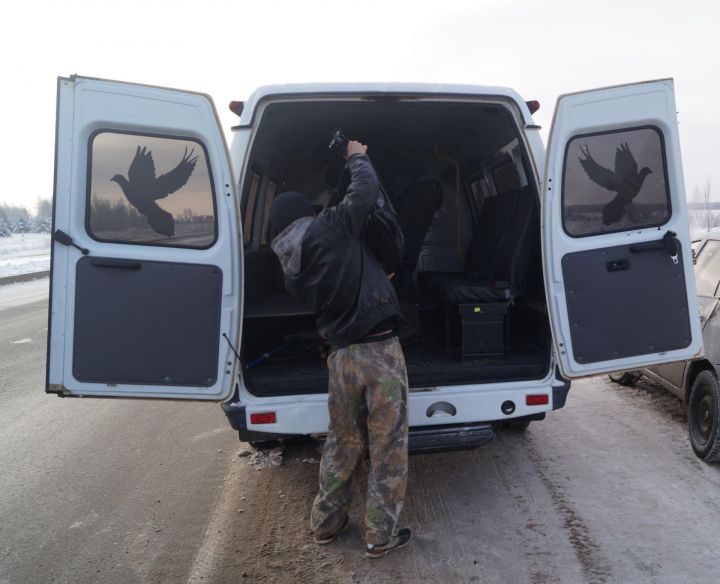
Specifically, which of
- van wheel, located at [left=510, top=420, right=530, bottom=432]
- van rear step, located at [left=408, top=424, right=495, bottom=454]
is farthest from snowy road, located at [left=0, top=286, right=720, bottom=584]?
van rear step, located at [left=408, top=424, right=495, bottom=454]

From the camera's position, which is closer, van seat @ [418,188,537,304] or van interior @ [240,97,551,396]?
van interior @ [240,97,551,396]

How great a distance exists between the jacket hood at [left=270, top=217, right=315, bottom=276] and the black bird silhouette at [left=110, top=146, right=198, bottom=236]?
1.96ft

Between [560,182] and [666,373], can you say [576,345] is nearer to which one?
[560,182]

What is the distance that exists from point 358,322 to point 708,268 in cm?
335

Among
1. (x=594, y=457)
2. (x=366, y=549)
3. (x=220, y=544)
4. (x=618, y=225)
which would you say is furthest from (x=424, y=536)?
(x=618, y=225)

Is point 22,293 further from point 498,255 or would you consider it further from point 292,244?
point 292,244

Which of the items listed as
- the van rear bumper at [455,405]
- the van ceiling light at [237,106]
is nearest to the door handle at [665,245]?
the van rear bumper at [455,405]

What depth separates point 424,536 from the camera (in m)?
3.27

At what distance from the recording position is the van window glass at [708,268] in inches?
175

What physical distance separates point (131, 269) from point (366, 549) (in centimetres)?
201

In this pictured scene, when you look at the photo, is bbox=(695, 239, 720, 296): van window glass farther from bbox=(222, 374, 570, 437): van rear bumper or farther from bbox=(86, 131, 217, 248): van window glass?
bbox=(86, 131, 217, 248): van window glass

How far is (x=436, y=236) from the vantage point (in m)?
6.72

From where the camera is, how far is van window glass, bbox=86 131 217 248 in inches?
115

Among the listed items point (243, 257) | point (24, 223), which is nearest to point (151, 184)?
point (243, 257)
